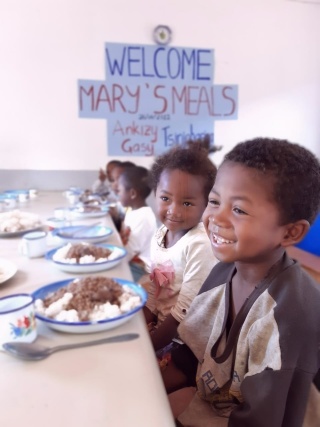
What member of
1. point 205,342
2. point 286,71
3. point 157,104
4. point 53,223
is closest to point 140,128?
point 157,104

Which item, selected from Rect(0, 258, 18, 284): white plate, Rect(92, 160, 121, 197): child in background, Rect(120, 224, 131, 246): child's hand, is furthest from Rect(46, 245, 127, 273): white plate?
Rect(92, 160, 121, 197): child in background

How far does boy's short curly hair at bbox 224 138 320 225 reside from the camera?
0.62 m

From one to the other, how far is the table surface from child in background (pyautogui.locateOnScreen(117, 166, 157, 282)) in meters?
0.73

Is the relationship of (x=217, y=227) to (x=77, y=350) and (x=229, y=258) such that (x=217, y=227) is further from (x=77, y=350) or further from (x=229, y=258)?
(x=77, y=350)

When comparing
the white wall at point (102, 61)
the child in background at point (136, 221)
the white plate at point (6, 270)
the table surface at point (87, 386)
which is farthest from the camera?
the white wall at point (102, 61)

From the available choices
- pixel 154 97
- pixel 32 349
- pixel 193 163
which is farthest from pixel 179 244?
pixel 154 97

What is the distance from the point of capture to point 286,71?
2654mm

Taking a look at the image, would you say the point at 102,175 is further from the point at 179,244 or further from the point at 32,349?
the point at 32,349

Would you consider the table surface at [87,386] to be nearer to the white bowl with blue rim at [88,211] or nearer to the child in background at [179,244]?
the child in background at [179,244]

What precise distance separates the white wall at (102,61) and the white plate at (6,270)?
1.67m

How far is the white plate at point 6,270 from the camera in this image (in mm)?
803

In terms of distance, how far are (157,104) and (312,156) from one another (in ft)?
6.59

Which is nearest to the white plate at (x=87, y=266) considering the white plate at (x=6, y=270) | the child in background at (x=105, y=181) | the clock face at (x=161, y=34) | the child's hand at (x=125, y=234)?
the white plate at (x=6, y=270)

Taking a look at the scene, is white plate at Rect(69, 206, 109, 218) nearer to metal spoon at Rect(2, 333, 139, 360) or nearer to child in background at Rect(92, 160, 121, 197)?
child in background at Rect(92, 160, 121, 197)
